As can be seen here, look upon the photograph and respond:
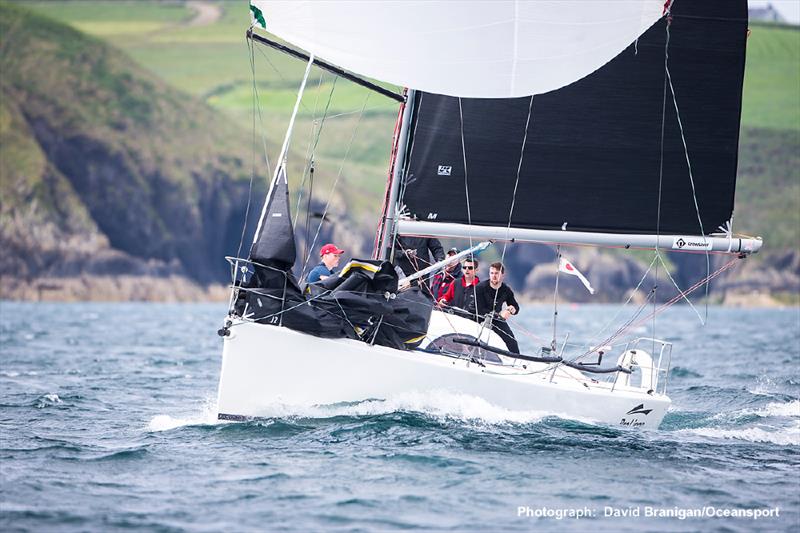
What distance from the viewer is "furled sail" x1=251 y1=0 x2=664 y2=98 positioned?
39.8ft

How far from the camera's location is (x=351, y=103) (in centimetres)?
16550

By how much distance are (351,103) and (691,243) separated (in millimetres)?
154194

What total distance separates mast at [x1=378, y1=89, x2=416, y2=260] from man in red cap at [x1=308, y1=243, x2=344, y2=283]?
614 millimetres

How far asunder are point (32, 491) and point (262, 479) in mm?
2027

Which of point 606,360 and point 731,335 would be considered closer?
point 606,360

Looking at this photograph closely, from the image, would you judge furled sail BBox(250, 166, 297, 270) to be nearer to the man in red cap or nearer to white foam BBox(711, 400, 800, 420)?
the man in red cap

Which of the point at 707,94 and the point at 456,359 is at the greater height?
the point at 707,94

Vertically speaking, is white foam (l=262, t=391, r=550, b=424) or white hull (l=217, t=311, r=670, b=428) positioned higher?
white hull (l=217, t=311, r=670, b=428)

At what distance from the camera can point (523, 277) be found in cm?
11394

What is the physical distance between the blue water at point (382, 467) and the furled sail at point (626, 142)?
2.82m

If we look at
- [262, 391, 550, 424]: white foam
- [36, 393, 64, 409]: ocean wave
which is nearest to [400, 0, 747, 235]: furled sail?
[262, 391, 550, 424]: white foam

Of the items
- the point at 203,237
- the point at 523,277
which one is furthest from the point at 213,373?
the point at 523,277

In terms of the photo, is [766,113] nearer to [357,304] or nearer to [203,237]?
[203,237]

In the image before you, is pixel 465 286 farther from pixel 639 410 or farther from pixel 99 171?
pixel 99 171
